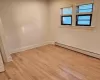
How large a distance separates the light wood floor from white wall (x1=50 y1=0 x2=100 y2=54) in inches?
18.8

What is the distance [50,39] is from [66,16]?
1.53m

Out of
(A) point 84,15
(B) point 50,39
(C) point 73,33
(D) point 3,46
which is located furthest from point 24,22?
(A) point 84,15

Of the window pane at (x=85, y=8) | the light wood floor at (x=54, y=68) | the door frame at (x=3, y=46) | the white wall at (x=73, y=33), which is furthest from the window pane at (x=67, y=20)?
the door frame at (x=3, y=46)

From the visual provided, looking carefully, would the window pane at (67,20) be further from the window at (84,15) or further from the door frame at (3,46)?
the door frame at (3,46)

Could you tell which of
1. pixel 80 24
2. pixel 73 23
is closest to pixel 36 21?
pixel 73 23

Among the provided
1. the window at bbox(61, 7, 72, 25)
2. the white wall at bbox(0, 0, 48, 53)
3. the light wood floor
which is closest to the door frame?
the light wood floor

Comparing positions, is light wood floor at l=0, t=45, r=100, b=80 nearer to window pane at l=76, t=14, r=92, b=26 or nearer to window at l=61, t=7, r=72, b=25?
window pane at l=76, t=14, r=92, b=26

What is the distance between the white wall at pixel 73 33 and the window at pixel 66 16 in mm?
192

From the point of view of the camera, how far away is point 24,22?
4.17m

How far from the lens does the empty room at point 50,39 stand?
261 centimetres

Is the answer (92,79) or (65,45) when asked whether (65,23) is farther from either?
(92,79)

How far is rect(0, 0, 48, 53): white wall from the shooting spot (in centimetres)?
377

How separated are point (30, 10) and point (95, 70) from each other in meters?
3.40

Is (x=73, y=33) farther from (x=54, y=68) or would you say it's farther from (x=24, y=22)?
(x=24, y=22)
